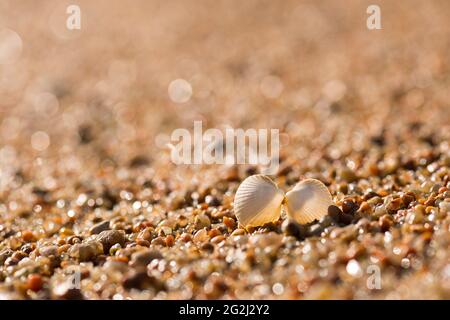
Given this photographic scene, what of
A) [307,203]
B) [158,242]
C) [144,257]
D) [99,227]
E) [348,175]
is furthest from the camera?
[348,175]

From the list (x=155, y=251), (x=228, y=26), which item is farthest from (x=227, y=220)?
(x=228, y=26)

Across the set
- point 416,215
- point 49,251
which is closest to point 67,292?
point 49,251

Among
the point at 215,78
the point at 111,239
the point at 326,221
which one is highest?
the point at 215,78

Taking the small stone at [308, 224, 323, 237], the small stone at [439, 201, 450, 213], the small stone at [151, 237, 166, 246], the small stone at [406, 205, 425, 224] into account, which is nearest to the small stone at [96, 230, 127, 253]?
the small stone at [151, 237, 166, 246]

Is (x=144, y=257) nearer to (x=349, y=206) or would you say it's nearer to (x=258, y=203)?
(x=258, y=203)
